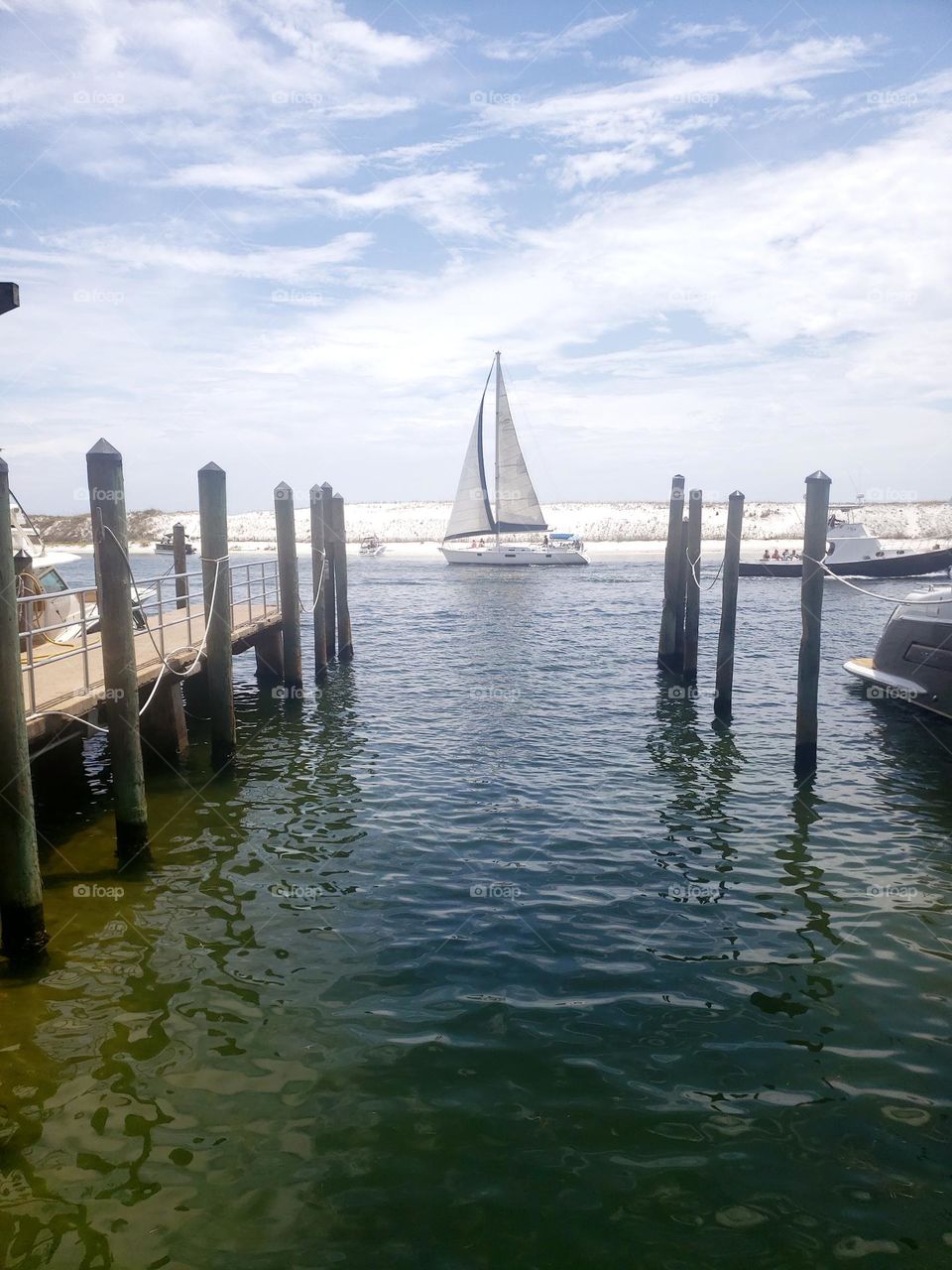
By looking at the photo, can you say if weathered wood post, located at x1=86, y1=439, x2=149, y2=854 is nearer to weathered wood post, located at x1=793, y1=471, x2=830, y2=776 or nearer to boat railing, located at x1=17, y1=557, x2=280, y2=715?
boat railing, located at x1=17, y1=557, x2=280, y2=715

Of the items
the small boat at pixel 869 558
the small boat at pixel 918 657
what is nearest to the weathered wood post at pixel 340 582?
the small boat at pixel 918 657

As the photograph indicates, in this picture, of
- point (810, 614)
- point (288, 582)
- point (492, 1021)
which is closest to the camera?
point (492, 1021)

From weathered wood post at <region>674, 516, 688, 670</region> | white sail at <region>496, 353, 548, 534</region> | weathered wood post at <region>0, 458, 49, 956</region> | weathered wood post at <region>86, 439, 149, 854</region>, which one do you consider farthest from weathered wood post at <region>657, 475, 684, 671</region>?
white sail at <region>496, 353, 548, 534</region>

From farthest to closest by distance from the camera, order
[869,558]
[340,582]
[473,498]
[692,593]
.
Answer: [473,498] < [869,558] < [340,582] < [692,593]

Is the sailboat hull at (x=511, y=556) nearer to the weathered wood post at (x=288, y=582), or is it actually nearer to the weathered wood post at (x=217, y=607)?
the weathered wood post at (x=288, y=582)

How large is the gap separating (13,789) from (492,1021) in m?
4.12

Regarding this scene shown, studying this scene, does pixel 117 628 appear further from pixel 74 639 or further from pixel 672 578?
pixel 672 578

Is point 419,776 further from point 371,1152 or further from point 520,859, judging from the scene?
point 371,1152

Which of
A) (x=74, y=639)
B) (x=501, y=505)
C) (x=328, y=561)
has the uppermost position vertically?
(x=501, y=505)

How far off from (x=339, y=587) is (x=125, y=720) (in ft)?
45.8

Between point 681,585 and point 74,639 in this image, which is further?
point 681,585

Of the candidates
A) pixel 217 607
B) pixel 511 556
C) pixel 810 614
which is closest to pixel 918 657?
pixel 810 614

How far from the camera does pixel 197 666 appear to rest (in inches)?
556

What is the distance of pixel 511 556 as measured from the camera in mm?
61625
